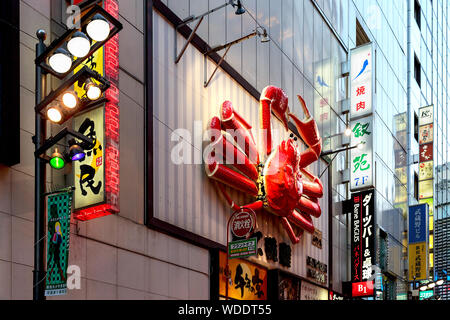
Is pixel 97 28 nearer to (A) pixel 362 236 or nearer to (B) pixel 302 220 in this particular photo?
(B) pixel 302 220

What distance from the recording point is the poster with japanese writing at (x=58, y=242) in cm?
1225

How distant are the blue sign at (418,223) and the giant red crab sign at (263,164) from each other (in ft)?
71.0

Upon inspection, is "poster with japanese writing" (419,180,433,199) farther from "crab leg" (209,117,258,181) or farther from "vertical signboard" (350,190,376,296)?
"crab leg" (209,117,258,181)

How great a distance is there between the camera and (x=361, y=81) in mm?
36688

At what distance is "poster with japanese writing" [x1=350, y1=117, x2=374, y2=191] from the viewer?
35406 mm

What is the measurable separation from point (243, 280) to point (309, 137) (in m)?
8.42

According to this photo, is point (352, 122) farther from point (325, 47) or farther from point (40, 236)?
point (40, 236)

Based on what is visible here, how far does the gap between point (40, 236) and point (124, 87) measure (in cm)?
770

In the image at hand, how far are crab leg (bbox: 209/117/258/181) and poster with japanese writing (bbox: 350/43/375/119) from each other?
44.9ft

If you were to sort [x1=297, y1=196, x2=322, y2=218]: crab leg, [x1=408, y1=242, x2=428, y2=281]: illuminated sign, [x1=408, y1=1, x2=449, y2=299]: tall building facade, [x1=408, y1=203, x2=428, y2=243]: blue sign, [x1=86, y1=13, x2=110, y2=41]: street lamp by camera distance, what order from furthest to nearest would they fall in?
[x1=408, y1=1, x2=449, y2=299]: tall building facade → [x1=408, y1=203, x2=428, y2=243]: blue sign → [x1=408, y1=242, x2=428, y2=281]: illuminated sign → [x1=297, y1=196, x2=322, y2=218]: crab leg → [x1=86, y1=13, x2=110, y2=41]: street lamp

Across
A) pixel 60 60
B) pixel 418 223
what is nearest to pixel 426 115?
pixel 418 223

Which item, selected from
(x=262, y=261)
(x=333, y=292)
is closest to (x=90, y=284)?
(x=262, y=261)

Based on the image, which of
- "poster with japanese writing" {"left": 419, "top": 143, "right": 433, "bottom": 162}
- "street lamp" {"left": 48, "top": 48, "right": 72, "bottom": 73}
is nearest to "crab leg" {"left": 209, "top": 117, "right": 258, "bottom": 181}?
"street lamp" {"left": 48, "top": 48, "right": 72, "bottom": 73}
